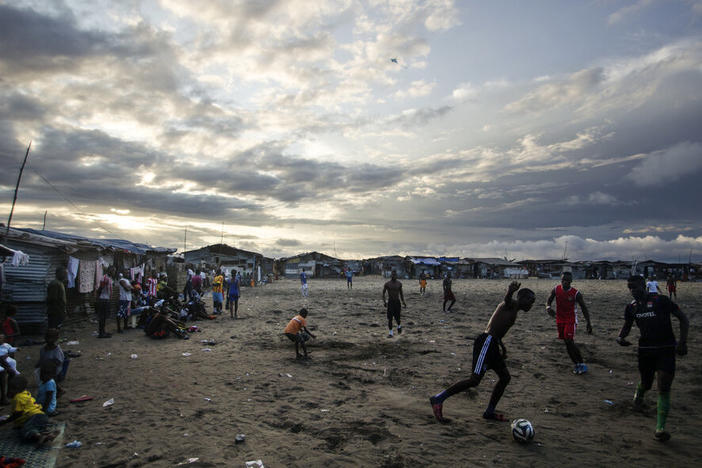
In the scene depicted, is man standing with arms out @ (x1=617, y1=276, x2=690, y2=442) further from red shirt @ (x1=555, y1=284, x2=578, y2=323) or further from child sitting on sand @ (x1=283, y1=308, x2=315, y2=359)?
child sitting on sand @ (x1=283, y1=308, x2=315, y2=359)

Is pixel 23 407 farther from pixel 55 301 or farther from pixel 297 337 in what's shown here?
pixel 55 301

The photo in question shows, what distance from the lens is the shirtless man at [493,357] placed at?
5.01m

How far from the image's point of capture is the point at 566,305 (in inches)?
288

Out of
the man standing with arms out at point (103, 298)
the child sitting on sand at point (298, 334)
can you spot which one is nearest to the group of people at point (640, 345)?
the child sitting on sand at point (298, 334)

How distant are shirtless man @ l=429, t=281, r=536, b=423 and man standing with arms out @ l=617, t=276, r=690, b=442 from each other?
1.40m

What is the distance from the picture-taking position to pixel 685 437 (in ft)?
15.4

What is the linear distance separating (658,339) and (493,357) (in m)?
2.08

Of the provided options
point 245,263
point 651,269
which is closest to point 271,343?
point 245,263

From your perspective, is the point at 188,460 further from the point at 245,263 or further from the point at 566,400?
the point at 245,263

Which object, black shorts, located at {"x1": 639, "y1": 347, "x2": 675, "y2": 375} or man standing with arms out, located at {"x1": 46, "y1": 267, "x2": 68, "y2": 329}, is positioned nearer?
black shorts, located at {"x1": 639, "y1": 347, "x2": 675, "y2": 375}

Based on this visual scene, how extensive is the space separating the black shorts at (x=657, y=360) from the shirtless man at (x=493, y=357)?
5.39 ft

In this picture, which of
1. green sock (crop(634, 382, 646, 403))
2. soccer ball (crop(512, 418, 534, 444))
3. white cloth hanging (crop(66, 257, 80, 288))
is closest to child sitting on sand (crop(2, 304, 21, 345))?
white cloth hanging (crop(66, 257, 80, 288))

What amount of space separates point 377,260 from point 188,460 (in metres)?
63.0

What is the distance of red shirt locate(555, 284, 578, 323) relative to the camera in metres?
7.19
